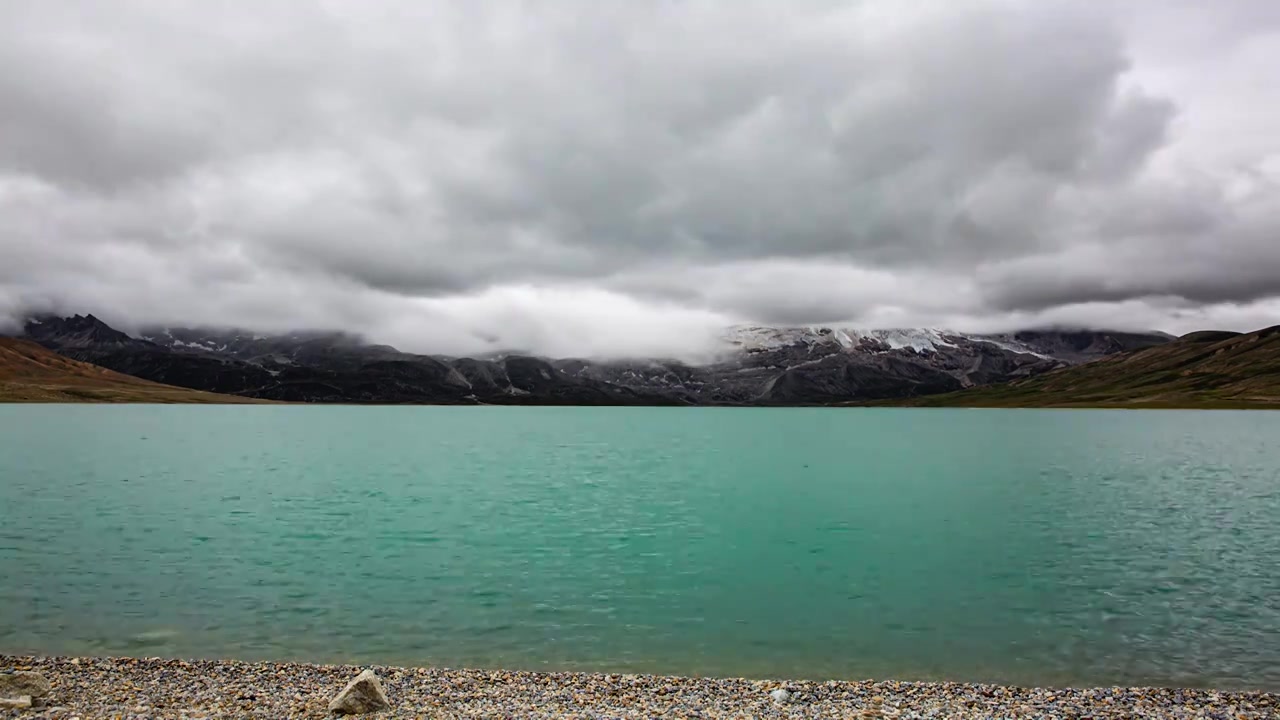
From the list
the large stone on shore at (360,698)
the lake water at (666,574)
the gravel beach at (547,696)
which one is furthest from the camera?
the lake water at (666,574)

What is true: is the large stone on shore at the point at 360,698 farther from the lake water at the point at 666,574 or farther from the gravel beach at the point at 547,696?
the lake water at the point at 666,574

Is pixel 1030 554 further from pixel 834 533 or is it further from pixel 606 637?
pixel 606 637

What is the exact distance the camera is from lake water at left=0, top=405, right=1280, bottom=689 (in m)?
28.6

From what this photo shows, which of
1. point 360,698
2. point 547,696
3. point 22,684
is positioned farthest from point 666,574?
point 22,684

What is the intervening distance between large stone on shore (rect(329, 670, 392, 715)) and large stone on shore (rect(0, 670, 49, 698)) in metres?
8.75

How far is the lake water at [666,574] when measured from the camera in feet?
93.8

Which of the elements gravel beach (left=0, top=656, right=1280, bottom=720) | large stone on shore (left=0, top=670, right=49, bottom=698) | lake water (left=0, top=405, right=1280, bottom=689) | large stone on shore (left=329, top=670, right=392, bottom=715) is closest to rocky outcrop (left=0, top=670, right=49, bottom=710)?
large stone on shore (left=0, top=670, right=49, bottom=698)

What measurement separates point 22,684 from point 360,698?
10.1 m

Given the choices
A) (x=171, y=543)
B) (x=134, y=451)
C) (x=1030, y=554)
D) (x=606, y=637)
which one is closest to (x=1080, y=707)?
(x=606, y=637)

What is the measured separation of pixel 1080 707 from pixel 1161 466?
318 feet

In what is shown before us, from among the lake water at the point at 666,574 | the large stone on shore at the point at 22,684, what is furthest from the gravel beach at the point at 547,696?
the lake water at the point at 666,574

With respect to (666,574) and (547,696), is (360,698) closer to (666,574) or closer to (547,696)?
(547,696)

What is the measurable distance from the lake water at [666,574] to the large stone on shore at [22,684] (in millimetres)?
5684

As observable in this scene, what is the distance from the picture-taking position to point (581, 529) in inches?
2119
